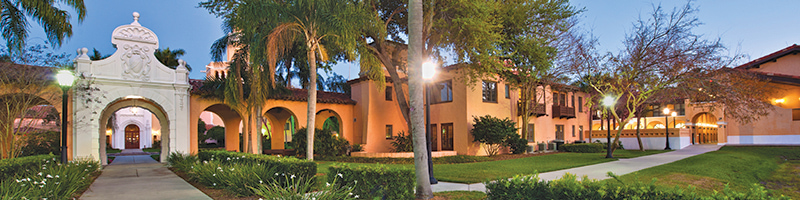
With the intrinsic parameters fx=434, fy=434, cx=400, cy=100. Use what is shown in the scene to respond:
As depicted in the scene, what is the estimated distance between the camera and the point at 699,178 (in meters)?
11.3

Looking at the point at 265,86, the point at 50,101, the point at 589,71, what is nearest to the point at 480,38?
the point at 589,71

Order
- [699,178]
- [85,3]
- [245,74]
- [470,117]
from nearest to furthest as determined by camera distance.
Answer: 1. [699,178]
2. [85,3]
3. [245,74]
4. [470,117]

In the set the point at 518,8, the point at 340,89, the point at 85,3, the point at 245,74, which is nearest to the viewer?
the point at 85,3

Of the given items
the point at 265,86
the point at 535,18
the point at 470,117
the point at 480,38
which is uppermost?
the point at 535,18

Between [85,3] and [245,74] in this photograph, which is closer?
[85,3]

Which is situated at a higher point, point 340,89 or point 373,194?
point 340,89

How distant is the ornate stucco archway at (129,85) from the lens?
16.3m

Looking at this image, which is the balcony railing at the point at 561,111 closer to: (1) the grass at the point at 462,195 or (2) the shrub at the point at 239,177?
(1) the grass at the point at 462,195

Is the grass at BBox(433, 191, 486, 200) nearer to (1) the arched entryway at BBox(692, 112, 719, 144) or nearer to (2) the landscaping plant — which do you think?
(2) the landscaping plant

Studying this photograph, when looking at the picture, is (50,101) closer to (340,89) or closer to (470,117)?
(470,117)

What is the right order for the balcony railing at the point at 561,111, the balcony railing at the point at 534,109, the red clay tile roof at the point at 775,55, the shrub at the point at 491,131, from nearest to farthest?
the shrub at the point at 491,131 < the red clay tile roof at the point at 775,55 < the balcony railing at the point at 534,109 < the balcony railing at the point at 561,111

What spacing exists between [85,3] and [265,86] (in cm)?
851

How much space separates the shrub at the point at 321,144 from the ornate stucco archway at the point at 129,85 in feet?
16.6

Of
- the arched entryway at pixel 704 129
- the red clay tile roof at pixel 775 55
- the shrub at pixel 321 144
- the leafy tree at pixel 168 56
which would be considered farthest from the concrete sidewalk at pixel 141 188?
the arched entryway at pixel 704 129
